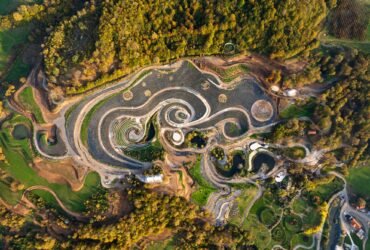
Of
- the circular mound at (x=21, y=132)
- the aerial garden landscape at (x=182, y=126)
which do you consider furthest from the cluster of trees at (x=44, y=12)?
the circular mound at (x=21, y=132)

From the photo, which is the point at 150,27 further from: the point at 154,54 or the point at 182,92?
the point at 182,92

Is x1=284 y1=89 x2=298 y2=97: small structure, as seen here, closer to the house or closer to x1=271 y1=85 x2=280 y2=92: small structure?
x1=271 y1=85 x2=280 y2=92: small structure

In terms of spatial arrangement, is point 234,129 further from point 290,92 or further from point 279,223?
point 279,223

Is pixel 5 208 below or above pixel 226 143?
below

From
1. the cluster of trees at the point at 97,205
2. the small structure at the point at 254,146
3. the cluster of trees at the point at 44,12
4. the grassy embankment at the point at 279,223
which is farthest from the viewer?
the cluster of trees at the point at 44,12

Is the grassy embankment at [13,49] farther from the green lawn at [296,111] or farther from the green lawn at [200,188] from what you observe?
the green lawn at [296,111]

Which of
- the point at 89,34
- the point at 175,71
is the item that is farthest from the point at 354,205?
the point at 89,34

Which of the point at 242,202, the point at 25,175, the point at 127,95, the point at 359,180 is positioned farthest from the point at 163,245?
the point at 359,180
